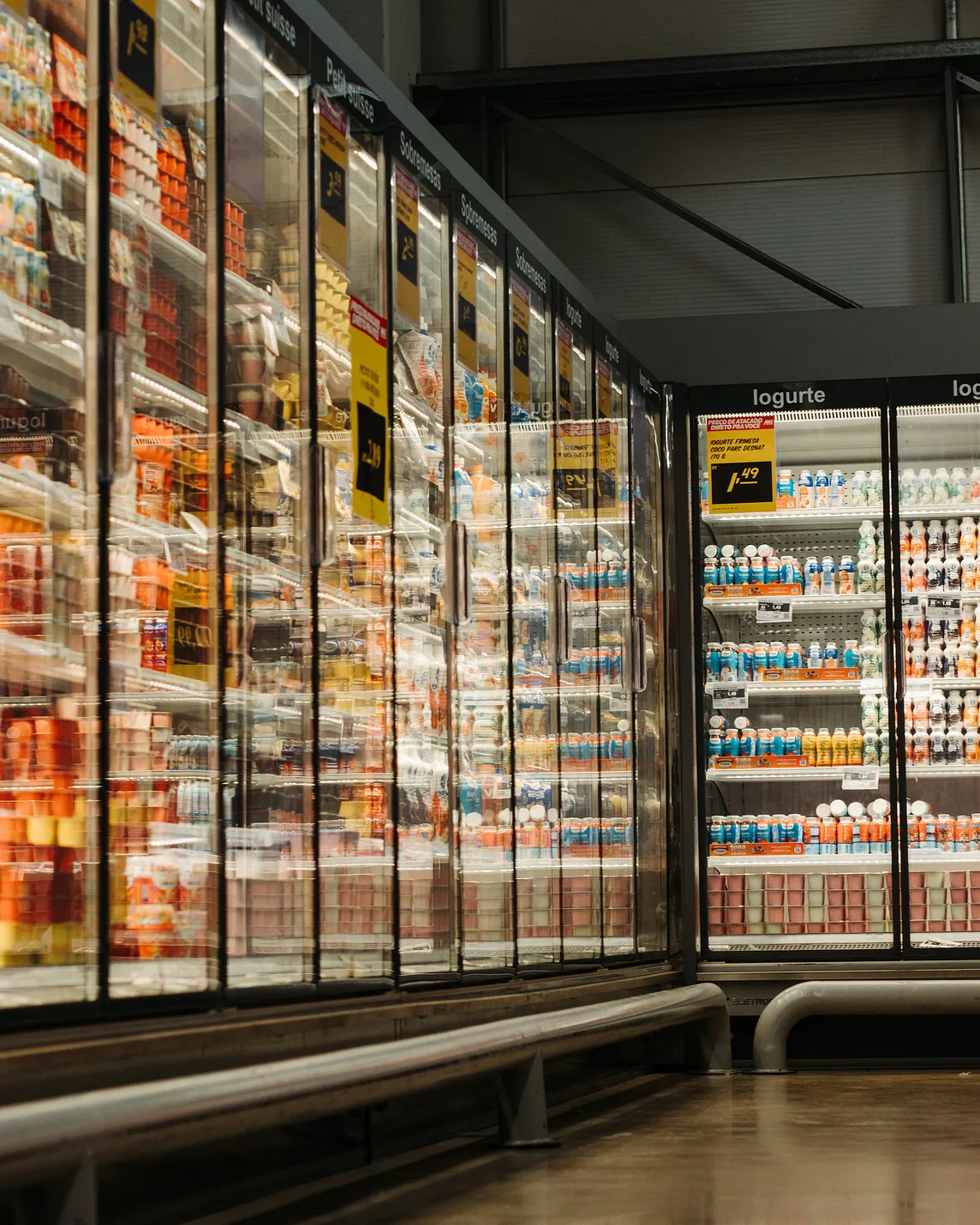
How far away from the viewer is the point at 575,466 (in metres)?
7.25

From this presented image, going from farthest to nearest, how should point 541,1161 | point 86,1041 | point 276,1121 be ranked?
point 541,1161 → point 276,1121 → point 86,1041

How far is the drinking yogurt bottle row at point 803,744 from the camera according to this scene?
8.44 m

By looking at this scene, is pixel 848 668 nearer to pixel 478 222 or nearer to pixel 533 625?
pixel 533 625

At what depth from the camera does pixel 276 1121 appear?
3.83 meters

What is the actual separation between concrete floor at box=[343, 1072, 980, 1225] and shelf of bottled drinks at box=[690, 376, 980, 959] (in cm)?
149

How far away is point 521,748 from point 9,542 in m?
3.26

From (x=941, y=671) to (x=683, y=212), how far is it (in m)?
3.41

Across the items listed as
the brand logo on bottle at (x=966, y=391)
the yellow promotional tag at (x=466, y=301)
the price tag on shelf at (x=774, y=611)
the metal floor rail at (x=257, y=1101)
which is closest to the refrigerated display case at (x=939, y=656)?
the brand logo on bottle at (x=966, y=391)

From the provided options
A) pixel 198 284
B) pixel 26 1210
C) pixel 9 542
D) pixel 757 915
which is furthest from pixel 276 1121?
pixel 757 915

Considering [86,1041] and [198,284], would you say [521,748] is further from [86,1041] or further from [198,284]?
[86,1041]

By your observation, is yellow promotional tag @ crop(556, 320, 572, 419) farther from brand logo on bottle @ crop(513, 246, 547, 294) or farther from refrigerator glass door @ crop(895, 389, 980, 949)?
refrigerator glass door @ crop(895, 389, 980, 949)

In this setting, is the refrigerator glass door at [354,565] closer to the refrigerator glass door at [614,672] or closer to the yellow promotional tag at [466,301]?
the yellow promotional tag at [466,301]

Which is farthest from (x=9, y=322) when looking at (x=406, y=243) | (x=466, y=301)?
(x=466, y=301)

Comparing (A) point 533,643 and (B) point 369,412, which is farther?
(A) point 533,643
